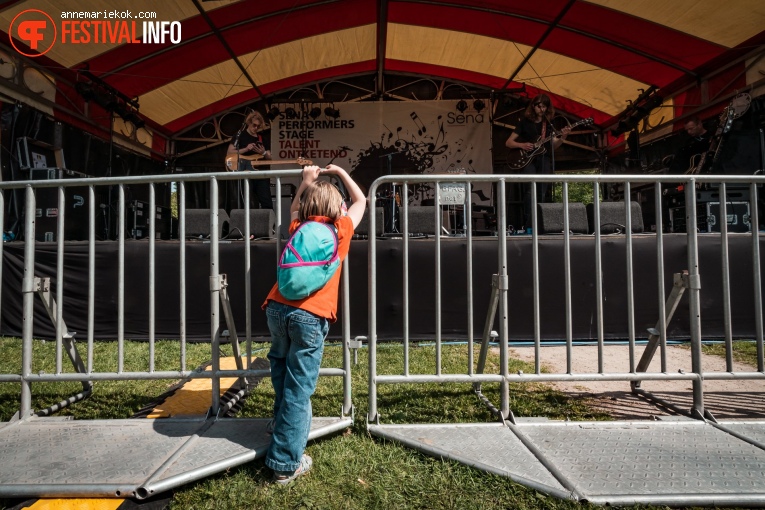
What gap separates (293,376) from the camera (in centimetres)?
198

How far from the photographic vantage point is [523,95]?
11344 millimetres

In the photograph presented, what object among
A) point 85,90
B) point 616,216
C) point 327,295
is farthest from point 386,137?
point 327,295

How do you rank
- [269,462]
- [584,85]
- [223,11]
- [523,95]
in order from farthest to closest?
1. [523,95]
2. [584,85]
3. [223,11]
4. [269,462]

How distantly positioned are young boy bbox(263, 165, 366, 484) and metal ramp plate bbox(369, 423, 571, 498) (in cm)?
58

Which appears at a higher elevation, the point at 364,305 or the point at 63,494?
the point at 364,305

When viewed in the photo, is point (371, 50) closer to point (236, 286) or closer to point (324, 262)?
point (236, 286)

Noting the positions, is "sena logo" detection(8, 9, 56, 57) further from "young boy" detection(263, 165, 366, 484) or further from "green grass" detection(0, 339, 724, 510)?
"young boy" detection(263, 165, 366, 484)

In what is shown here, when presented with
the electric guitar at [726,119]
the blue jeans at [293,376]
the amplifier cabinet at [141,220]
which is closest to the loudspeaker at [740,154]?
the electric guitar at [726,119]

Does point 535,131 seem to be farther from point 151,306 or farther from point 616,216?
point 151,306

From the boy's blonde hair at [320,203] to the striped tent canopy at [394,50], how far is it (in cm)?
726

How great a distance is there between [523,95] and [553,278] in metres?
8.52

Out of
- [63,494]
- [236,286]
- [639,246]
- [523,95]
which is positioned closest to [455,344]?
[639,246]

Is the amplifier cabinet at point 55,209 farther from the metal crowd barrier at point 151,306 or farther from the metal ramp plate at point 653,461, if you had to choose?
the metal ramp plate at point 653,461

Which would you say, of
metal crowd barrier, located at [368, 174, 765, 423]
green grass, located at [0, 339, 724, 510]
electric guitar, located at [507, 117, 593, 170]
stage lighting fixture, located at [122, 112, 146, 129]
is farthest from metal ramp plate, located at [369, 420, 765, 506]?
stage lighting fixture, located at [122, 112, 146, 129]
